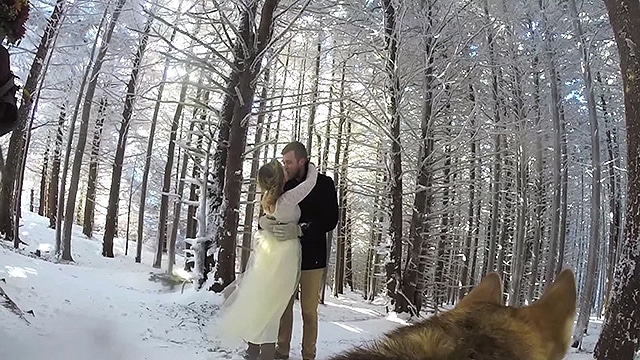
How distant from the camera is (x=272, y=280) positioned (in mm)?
5531

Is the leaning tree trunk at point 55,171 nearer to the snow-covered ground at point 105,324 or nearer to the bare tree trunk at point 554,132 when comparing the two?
the snow-covered ground at point 105,324

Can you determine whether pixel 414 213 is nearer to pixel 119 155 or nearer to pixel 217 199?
pixel 217 199

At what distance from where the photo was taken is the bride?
18.1 ft

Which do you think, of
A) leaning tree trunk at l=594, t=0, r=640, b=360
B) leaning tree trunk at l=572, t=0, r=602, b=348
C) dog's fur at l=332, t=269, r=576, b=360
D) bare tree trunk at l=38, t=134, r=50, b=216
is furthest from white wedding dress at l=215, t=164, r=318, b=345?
bare tree trunk at l=38, t=134, r=50, b=216

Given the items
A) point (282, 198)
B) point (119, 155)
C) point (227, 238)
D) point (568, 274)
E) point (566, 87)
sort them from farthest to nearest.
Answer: point (119, 155) → point (566, 87) → point (227, 238) → point (282, 198) → point (568, 274)

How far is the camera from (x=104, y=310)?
695 centimetres

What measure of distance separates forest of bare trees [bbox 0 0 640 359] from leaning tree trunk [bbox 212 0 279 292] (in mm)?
23

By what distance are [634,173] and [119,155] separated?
1805 cm

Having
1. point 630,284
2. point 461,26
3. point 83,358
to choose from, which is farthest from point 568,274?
point 461,26

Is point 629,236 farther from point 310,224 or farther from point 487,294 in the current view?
point 487,294

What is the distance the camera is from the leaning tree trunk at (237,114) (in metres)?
7.98

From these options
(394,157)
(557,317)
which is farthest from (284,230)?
(394,157)

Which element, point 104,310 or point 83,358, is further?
point 104,310

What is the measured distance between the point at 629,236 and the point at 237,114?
541 centimetres
